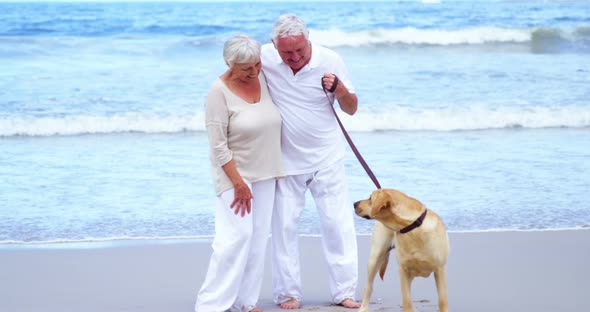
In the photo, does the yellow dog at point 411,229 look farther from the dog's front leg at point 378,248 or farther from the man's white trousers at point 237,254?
the man's white trousers at point 237,254

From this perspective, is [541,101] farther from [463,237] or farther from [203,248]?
[203,248]

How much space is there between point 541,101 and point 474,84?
200 cm

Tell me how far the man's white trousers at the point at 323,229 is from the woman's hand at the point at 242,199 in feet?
0.89

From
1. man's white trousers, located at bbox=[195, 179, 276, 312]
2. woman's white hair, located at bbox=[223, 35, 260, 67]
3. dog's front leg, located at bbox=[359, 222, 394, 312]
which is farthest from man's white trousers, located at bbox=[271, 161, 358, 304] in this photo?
woman's white hair, located at bbox=[223, 35, 260, 67]

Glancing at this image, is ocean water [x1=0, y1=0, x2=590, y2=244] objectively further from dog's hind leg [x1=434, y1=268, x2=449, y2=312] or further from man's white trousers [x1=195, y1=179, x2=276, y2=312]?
dog's hind leg [x1=434, y1=268, x2=449, y2=312]

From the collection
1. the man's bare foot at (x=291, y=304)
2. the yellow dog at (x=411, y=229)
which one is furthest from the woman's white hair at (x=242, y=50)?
the man's bare foot at (x=291, y=304)

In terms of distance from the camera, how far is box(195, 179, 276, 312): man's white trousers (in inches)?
170

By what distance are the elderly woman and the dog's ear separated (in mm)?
610

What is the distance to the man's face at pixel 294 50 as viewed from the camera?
4.15 metres

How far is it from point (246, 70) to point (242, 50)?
125 mm

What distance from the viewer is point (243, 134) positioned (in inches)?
166

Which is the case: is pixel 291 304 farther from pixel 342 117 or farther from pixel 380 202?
pixel 342 117

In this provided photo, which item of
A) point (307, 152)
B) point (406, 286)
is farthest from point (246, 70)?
point (406, 286)

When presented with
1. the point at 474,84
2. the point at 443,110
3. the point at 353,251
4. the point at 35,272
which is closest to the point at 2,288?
the point at 35,272
